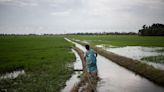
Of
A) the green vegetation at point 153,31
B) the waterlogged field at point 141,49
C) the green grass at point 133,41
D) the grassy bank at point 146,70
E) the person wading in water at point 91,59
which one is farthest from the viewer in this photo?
the green vegetation at point 153,31

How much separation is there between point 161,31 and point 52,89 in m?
99.7

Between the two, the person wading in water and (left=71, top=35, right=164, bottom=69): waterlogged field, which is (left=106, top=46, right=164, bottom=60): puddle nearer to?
(left=71, top=35, right=164, bottom=69): waterlogged field

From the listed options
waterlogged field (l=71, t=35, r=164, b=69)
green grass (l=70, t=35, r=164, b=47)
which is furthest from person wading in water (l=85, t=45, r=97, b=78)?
green grass (l=70, t=35, r=164, b=47)

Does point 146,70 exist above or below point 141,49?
above

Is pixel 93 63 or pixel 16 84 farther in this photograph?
pixel 16 84

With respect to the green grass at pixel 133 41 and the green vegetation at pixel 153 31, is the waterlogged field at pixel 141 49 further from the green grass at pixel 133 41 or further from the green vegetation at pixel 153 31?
the green vegetation at pixel 153 31

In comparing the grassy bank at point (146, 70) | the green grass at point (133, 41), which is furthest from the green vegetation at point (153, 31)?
the grassy bank at point (146, 70)

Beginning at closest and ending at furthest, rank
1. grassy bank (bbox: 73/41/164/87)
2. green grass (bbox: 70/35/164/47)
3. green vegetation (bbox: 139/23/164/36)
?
grassy bank (bbox: 73/41/164/87) < green grass (bbox: 70/35/164/47) < green vegetation (bbox: 139/23/164/36)

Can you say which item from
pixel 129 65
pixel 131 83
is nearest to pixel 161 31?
pixel 129 65

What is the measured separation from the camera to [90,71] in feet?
36.8

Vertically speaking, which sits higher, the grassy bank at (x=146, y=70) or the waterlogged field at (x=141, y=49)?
the grassy bank at (x=146, y=70)

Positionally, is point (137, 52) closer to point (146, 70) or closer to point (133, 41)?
point (146, 70)

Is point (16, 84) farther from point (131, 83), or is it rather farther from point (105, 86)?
point (131, 83)

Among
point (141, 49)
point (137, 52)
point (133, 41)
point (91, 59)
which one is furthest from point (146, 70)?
point (133, 41)
